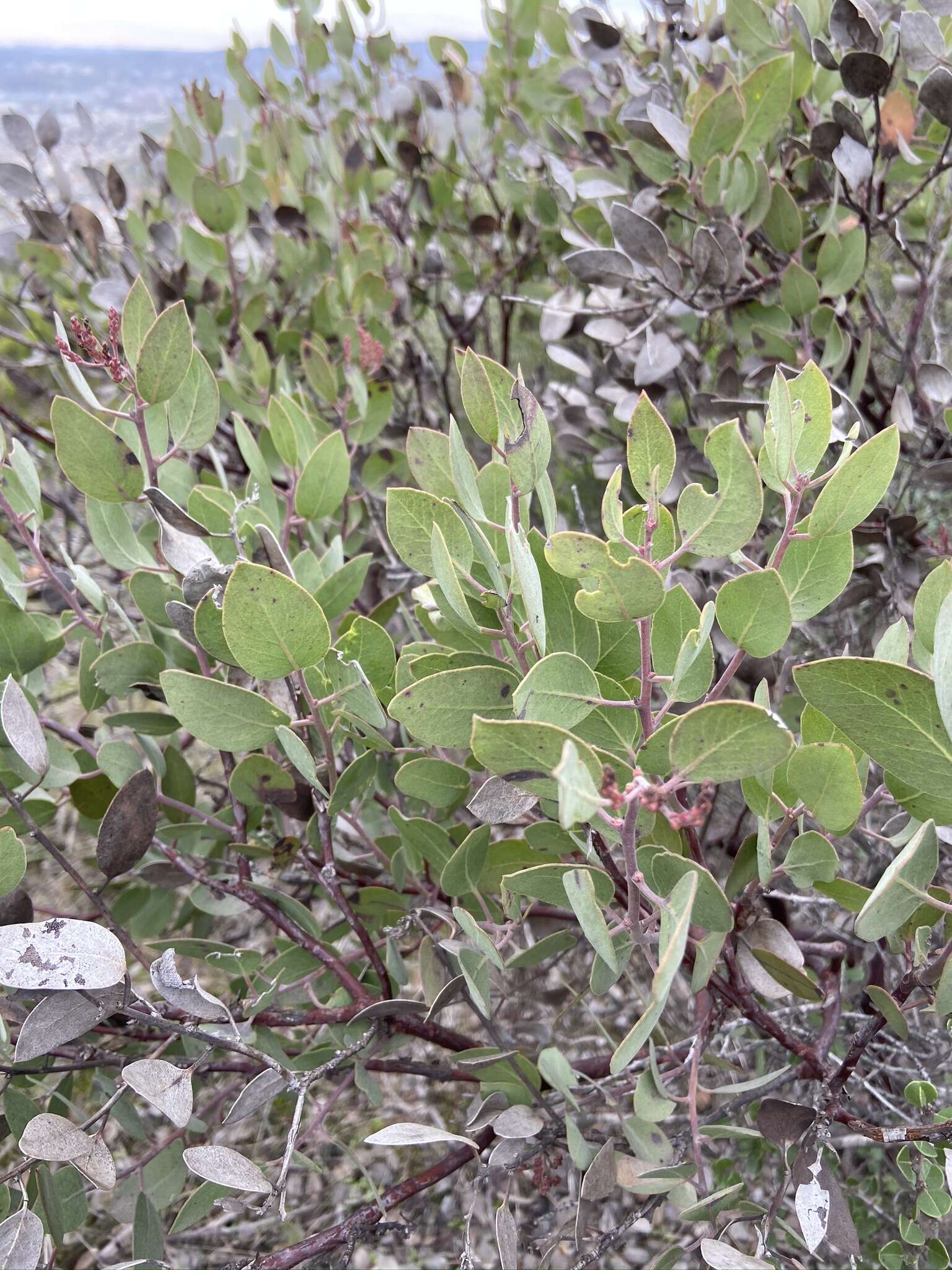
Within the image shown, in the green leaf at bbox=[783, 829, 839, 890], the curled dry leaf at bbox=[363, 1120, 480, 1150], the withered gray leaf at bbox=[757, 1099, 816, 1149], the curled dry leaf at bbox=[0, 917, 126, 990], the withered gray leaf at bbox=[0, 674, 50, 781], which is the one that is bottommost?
the withered gray leaf at bbox=[757, 1099, 816, 1149]

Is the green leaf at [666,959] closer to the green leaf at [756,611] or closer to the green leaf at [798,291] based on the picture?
the green leaf at [756,611]

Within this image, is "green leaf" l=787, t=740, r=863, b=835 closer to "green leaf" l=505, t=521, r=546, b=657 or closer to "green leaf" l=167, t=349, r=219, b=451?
"green leaf" l=505, t=521, r=546, b=657

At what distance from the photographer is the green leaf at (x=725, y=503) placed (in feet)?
1.43

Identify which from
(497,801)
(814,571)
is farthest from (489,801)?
(814,571)

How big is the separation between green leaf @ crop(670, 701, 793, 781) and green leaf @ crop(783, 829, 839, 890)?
0.51 ft

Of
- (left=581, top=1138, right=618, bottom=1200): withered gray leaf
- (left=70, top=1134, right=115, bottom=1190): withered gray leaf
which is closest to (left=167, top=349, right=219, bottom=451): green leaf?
(left=70, top=1134, right=115, bottom=1190): withered gray leaf

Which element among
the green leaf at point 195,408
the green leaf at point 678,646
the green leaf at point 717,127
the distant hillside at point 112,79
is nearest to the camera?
the green leaf at point 678,646

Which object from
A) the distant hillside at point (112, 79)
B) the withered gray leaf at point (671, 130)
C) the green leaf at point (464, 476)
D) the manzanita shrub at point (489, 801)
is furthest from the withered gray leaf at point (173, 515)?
the distant hillside at point (112, 79)

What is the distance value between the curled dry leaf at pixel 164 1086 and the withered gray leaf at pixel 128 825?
14 cm

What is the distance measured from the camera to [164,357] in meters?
0.65

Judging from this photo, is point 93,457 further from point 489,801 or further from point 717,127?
point 717,127

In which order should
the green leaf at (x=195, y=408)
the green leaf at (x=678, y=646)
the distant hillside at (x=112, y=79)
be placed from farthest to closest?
the distant hillside at (x=112, y=79) < the green leaf at (x=195, y=408) < the green leaf at (x=678, y=646)

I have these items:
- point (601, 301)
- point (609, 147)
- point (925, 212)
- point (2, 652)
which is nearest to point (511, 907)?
point (2, 652)

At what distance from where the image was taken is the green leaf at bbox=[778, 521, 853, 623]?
50 cm
